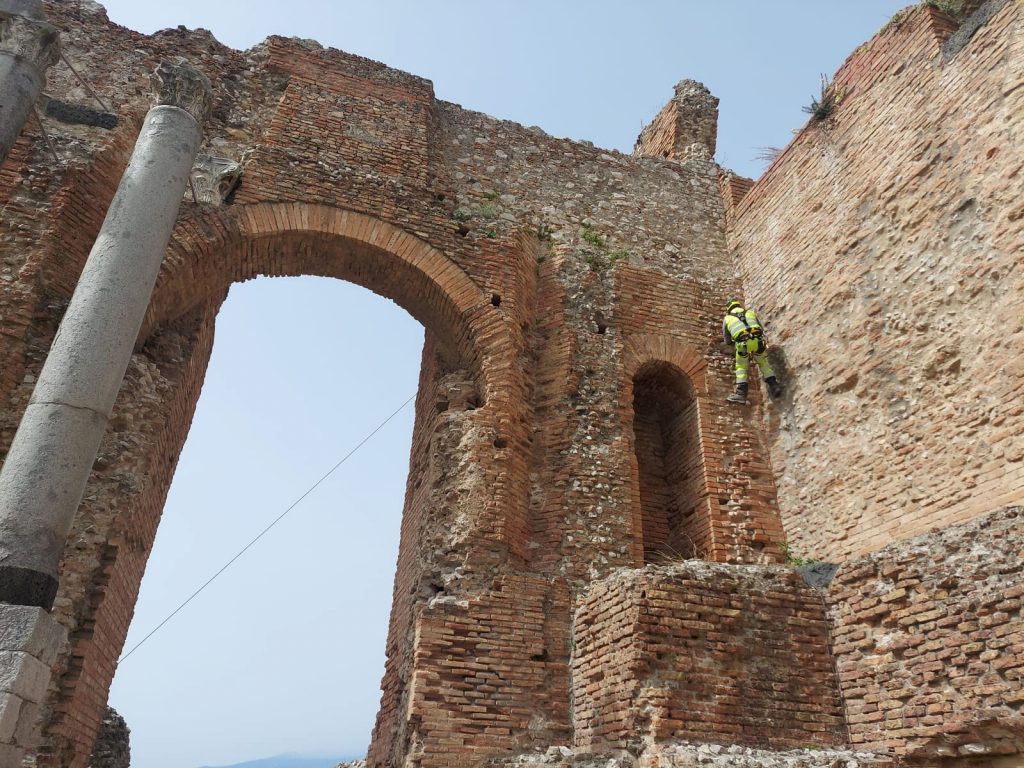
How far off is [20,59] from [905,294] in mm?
7751

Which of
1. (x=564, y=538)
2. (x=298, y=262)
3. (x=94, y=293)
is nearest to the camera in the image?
(x=94, y=293)

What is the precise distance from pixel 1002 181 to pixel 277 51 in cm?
776

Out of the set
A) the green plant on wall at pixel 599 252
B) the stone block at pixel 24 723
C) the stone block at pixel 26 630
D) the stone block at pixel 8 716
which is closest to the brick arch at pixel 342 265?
the green plant on wall at pixel 599 252

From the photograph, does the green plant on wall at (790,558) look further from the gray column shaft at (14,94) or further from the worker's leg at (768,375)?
the gray column shaft at (14,94)

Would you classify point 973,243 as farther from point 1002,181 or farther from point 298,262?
point 298,262

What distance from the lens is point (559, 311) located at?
865 centimetres

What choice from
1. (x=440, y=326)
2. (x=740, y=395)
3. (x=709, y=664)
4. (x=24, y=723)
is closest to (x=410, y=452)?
(x=440, y=326)

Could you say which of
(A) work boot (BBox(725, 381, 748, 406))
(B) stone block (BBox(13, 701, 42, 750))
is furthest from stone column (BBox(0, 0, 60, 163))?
(A) work boot (BBox(725, 381, 748, 406))

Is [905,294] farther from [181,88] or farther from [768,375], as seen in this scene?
[181,88]

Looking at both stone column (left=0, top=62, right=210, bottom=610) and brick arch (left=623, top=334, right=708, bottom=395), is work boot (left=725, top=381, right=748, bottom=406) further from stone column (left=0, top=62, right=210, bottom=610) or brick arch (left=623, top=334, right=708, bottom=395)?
stone column (left=0, top=62, right=210, bottom=610)

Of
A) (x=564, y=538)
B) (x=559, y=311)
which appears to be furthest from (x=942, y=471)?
(x=559, y=311)

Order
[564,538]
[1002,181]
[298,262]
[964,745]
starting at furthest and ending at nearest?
[298,262] → [564,538] → [1002,181] → [964,745]

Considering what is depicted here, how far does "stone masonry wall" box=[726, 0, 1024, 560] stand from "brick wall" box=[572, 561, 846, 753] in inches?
44.5

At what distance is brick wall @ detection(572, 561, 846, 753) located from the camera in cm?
557
